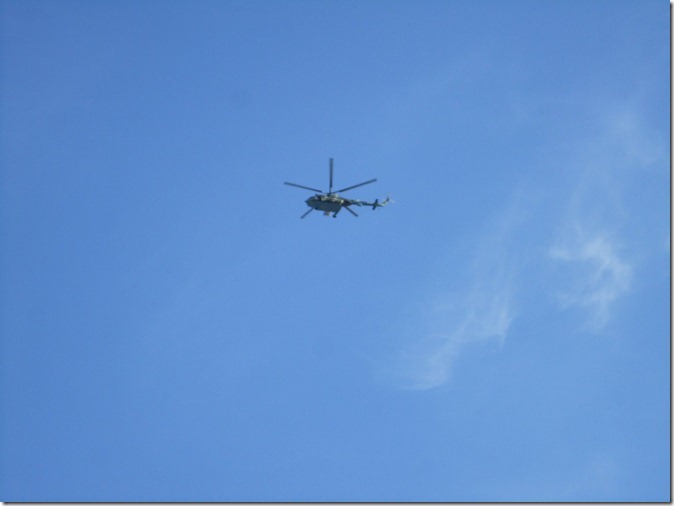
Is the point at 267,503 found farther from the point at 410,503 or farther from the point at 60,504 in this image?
the point at 60,504

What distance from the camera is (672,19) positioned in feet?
273

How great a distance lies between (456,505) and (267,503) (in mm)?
16066

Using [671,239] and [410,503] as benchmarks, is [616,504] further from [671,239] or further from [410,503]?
[671,239]

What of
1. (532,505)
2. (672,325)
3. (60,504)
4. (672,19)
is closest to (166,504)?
(60,504)

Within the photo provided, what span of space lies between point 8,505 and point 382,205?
48.3 m

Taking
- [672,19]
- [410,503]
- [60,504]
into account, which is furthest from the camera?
[672,19]

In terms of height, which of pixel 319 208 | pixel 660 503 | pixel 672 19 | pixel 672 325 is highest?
pixel 672 19

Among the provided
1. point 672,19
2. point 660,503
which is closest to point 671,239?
point 672,19

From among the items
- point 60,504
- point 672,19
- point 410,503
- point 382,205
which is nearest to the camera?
point 60,504

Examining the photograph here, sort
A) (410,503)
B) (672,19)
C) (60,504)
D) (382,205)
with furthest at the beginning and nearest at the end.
Answer: (382,205) → (672,19) → (410,503) → (60,504)

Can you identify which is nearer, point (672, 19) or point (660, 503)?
point (660, 503)

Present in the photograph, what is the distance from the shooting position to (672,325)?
8388 centimetres

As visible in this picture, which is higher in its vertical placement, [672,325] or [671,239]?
[671,239]

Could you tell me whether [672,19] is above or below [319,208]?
above
